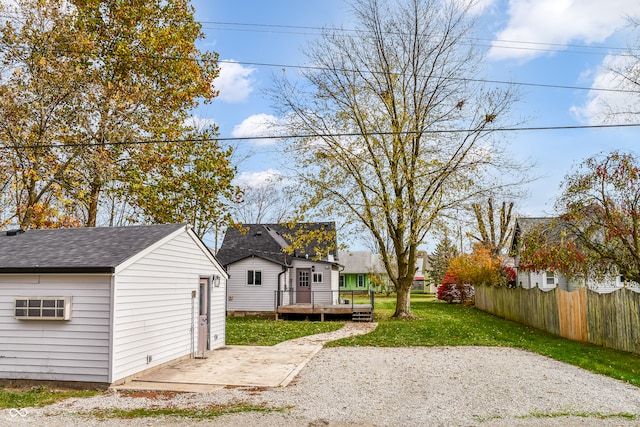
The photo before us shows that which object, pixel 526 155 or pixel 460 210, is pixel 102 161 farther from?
pixel 526 155

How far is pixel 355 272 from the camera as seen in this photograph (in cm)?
5169

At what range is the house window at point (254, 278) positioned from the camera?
25.4 metres

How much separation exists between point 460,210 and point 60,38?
1764cm

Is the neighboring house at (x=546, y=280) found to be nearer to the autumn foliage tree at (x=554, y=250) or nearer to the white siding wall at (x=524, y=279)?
the white siding wall at (x=524, y=279)

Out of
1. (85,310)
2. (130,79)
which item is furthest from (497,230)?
(85,310)

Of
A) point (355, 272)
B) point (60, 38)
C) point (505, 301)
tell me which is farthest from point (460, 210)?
point (355, 272)

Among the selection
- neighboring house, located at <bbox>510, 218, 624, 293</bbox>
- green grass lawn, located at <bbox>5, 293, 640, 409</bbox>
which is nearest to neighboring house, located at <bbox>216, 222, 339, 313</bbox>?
green grass lawn, located at <bbox>5, 293, 640, 409</bbox>

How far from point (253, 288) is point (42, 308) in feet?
53.9

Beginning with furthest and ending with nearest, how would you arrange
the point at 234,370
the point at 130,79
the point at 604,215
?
the point at 130,79 → the point at 604,215 → the point at 234,370

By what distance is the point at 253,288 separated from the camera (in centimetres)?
2533

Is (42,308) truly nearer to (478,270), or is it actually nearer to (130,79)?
(130,79)

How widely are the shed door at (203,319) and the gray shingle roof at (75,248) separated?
217 centimetres

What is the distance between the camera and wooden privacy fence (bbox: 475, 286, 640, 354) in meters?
12.5

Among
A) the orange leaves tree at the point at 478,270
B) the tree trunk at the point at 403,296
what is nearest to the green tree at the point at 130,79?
the tree trunk at the point at 403,296
